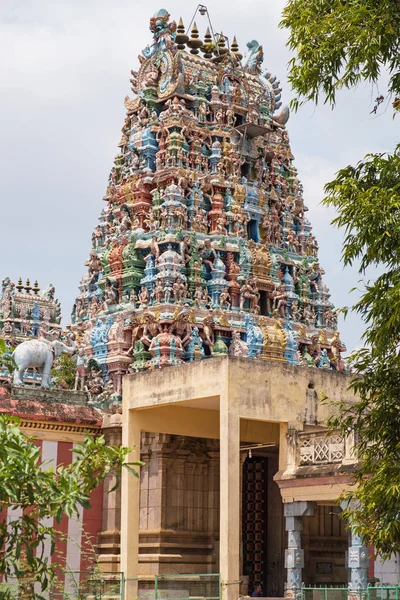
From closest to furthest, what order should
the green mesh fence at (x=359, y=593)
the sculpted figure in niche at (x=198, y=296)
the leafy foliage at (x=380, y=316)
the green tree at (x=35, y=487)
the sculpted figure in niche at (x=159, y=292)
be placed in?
the green tree at (x=35, y=487) < the leafy foliage at (x=380, y=316) < the green mesh fence at (x=359, y=593) < the sculpted figure in niche at (x=159, y=292) < the sculpted figure in niche at (x=198, y=296)

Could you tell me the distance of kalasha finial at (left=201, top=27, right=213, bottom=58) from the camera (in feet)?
144

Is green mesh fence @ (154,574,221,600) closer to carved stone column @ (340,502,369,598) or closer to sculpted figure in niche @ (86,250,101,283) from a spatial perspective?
carved stone column @ (340,502,369,598)

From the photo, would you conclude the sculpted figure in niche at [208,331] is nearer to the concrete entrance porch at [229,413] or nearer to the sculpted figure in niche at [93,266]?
the sculpted figure in niche at [93,266]

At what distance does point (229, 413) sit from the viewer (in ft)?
79.0

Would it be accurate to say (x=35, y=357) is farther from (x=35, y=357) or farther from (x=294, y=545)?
(x=294, y=545)

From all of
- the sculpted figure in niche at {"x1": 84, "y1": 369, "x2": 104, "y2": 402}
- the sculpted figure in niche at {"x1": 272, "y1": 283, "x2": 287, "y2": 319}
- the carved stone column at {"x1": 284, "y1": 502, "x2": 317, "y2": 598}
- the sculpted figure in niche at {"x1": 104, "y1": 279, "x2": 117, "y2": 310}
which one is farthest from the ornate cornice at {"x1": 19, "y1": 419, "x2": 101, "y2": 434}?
the sculpted figure in niche at {"x1": 272, "y1": 283, "x2": 287, "y2": 319}

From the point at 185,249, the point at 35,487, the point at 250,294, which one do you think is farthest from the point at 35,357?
the point at 35,487

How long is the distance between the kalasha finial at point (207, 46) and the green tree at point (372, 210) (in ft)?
89.6

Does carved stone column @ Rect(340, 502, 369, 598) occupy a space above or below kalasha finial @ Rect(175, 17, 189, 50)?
below

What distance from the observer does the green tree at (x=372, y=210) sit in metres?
15.9

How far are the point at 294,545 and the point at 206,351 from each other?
1640 cm

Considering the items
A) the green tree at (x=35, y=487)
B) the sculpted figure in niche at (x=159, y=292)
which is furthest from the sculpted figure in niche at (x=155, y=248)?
the green tree at (x=35, y=487)

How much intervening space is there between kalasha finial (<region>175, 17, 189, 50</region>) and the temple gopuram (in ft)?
0.30

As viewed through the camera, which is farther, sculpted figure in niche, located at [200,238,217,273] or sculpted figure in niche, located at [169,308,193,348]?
sculpted figure in niche, located at [200,238,217,273]
